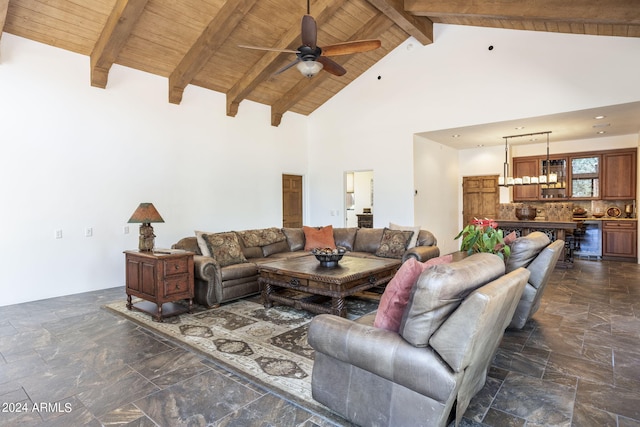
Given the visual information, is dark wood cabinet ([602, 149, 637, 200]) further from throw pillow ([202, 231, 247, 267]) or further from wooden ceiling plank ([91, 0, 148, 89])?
wooden ceiling plank ([91, 0, 148, 89])

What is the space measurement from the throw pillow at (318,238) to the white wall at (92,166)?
2102 mm

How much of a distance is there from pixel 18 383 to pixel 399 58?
7793 mm

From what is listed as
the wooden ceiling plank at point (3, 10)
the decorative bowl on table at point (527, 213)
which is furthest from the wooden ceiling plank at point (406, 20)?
the wooden ceiling plank at point (3, 10)

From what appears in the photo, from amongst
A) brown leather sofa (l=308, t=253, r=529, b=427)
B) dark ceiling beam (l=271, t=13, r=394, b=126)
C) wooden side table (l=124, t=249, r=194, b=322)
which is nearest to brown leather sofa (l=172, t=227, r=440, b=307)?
wooden side table (l=124, t=249, r=194, b=322)

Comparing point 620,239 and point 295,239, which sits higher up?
point 295,239

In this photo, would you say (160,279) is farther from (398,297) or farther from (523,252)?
(523,252)

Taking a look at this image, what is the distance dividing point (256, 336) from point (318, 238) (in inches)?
115

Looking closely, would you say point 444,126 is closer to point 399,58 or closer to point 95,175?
point 399,58

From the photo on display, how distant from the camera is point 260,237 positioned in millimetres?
5801

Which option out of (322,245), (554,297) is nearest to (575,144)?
(554,297)

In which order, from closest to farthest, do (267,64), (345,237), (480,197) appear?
(345,237)
(267,64)
(480,197)

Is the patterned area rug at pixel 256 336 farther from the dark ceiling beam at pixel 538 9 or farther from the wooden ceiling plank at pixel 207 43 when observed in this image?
the dark ceiling beam at pixel 538 9

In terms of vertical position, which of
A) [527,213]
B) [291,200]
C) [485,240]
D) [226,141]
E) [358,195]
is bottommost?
[485,240]

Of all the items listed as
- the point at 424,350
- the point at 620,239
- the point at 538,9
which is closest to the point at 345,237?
the point at 538,9
